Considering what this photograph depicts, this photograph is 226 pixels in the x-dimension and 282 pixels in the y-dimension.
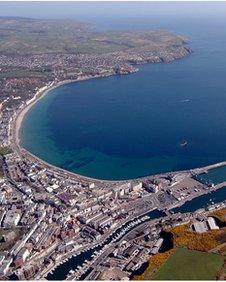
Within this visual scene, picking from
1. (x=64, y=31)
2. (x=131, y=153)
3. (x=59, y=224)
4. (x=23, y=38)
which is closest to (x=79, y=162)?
(x=131, y=153)

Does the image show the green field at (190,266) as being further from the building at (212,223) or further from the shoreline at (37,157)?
the shoreline at (37,157)

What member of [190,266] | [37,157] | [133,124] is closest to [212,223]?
[190,266]

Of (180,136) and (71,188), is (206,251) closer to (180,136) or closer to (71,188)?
(71,188)

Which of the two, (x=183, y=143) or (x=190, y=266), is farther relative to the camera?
(x=183, y=143)

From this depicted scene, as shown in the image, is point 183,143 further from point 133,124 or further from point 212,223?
point 212,223

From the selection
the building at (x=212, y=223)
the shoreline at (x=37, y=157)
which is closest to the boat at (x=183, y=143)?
the shoreline at (x=37, y=157)

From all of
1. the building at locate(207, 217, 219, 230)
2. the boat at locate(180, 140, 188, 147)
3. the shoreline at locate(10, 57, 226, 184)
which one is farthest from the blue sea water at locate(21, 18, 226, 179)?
the building at locate(207, 217, 219, 230)
